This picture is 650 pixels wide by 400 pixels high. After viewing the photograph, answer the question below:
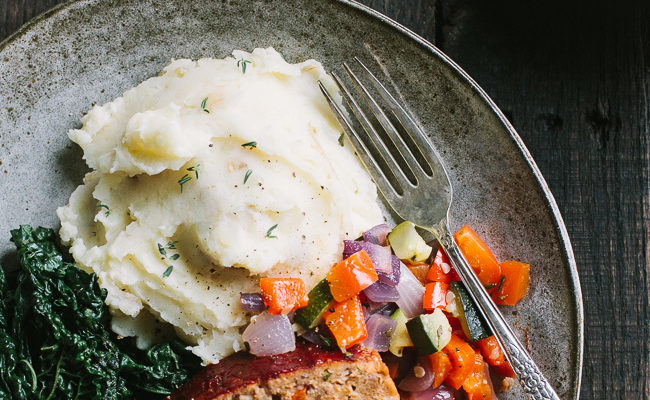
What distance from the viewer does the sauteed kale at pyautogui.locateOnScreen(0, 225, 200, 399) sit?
4336mm

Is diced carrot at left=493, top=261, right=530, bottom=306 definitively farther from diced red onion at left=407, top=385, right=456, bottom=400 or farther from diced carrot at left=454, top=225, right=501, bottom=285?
diced red onion at left=407, top=385, right=456, bottom=400

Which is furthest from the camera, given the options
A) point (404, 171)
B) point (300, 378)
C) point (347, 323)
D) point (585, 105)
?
point (585, 105)

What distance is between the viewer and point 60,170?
468 centimetres

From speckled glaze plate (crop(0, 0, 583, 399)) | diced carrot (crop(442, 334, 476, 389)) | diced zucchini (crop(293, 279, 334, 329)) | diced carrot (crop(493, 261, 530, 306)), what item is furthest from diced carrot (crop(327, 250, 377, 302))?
diced carrot (crop(493, 261, 530, 306))

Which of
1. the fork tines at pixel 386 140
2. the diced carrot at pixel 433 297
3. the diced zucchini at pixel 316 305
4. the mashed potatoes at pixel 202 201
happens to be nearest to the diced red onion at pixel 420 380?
the diced carrot at pixel 433 297

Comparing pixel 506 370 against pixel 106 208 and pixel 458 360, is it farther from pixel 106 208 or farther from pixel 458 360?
pixel 106 208

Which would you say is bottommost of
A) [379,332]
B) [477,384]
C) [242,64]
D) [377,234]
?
[477,384]

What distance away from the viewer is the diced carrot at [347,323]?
13.9ft

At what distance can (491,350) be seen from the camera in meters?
4.66

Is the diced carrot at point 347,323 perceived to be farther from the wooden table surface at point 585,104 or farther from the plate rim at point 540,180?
the wooden table surface at point 585,104

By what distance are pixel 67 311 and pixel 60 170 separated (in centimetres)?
104

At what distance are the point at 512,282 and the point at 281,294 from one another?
1761 millimetres

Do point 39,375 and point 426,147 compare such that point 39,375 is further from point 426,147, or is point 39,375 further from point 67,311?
point 426,147

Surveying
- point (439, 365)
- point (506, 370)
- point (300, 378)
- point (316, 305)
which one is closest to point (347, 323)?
point (316, 305)
